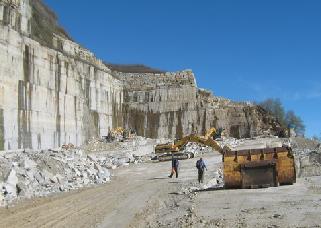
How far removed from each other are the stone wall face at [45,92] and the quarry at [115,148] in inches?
3.9

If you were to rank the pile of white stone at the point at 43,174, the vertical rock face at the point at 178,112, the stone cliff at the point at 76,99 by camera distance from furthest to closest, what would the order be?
the vertical rock face at the point at 178,112 < the stone cliff at the point at 76,99 < the pile of white stone at the point at 43,174

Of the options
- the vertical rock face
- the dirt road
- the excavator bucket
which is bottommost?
the dirt road

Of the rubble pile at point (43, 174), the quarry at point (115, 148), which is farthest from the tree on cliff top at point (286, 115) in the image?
the rubble pile at point (43, 174)

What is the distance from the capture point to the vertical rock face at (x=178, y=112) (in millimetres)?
64812

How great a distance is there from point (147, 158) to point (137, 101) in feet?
81.0

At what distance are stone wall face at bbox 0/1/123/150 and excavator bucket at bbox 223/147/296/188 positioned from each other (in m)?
21.0

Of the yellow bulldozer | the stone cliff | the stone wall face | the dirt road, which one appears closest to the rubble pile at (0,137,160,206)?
the dirt road

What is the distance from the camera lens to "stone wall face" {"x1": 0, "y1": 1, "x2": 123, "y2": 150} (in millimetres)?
36066

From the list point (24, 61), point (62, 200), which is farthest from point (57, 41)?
point (62, 200)

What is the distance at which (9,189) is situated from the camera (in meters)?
18.8

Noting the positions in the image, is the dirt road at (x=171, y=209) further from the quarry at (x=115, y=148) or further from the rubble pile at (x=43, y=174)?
the rubble pile at (x=43, y=174)

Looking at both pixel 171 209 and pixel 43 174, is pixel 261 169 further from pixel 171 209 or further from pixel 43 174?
pixel 43 174

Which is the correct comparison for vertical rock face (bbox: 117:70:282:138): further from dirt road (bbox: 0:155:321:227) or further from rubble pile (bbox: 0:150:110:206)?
dirt road (bbox: 0:155:321:227)

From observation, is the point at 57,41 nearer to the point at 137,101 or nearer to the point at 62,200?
the point at 137,101
